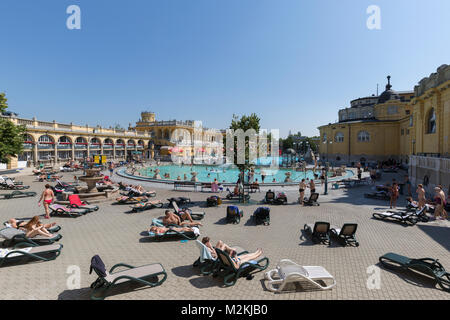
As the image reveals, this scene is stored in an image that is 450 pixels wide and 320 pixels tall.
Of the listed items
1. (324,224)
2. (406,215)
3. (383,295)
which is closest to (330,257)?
(324,224)

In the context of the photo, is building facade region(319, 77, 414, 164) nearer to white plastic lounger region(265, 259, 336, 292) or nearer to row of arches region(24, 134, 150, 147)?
white plastic lounger region(265, 259, 336, 292)

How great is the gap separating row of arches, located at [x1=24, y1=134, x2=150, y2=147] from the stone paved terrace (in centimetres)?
3203

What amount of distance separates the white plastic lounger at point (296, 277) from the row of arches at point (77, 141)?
40926 mm

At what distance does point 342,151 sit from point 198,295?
5248 centimetres

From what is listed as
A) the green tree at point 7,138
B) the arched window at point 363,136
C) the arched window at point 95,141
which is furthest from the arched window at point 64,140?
the arched window at point 363,136

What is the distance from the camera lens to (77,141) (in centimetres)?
4791

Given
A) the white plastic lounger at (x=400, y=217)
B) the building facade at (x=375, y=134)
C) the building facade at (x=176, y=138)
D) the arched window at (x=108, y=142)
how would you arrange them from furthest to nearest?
1. the building facade at (x=176, y=138)
2. the arched window at (x=108, y=142)
3. the building facade at (x=375, y=134)
4. the white plastic lounger at (x=400, y=217)

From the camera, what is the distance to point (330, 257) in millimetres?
7172

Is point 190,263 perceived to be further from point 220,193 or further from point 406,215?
point 220,193

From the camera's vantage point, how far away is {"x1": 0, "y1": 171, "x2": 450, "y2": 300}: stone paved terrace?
5.27 meters

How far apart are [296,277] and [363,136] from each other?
50.5m

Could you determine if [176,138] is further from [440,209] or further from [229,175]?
[440,209]

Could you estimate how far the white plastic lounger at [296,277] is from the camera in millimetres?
5301

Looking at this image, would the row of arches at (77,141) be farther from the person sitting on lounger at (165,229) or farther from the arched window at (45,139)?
the person sitting on lounger at (165,229)
